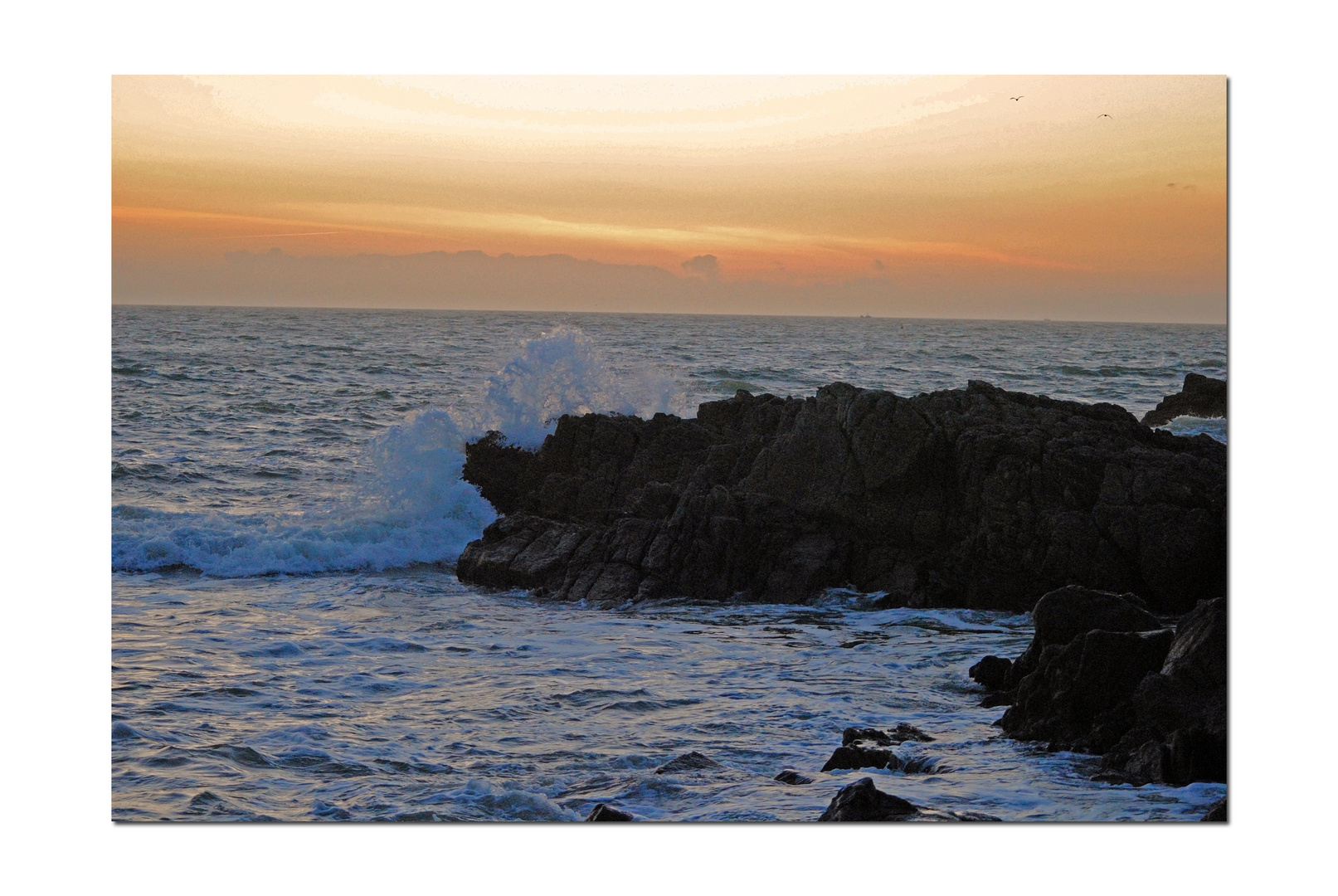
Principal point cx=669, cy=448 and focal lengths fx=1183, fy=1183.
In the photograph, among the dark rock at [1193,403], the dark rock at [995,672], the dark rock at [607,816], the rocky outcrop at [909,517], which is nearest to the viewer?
the dark rock at [607,816]

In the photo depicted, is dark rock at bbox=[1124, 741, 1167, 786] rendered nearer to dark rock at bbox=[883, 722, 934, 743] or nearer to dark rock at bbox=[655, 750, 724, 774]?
dark rock at bbox=[883, 722, 934, 743]

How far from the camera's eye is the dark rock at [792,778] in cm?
679

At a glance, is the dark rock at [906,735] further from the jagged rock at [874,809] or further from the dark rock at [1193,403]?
the dark rock at [1193,403]

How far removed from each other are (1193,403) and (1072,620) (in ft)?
26.3

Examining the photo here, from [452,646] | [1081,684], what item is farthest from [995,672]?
[452,646]

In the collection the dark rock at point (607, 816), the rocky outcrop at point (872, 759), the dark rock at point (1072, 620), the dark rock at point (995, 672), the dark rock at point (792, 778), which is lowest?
the dark rock at point (607, 816)

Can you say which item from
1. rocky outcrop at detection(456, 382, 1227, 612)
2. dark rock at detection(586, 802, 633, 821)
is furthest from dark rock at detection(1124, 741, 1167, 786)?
rocky outcrop at detection(456, 382, 1227, 612)

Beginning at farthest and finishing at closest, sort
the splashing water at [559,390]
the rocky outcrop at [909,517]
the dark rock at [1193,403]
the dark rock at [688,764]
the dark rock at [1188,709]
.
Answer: the splashing water at [559,390] < the dark rock at [1193,403] < the rocky outcrop at [909,517] < the dark rock at [688,764] < the dark rock at [1188,709]

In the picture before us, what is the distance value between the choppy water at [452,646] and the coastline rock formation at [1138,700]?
0.22 m

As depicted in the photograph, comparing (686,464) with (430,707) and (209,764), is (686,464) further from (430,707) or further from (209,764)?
(209,764)

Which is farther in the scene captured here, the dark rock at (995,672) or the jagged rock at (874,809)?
the dark rock at (995,672)

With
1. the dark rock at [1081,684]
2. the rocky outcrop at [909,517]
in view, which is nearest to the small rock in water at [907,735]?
the dark rock at [1081,684]
